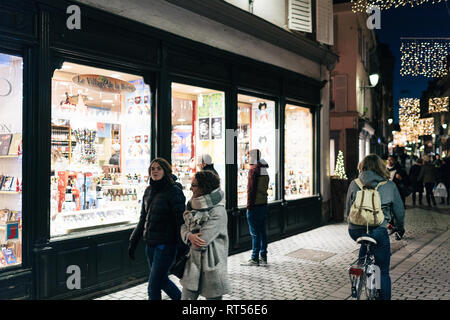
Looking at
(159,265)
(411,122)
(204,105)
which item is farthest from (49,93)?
(411,122)

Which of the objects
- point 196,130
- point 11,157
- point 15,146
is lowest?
point 11,157

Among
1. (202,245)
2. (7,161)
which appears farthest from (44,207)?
(202,245)

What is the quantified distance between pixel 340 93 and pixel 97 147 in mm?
15068

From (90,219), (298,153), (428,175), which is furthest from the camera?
(428,175)

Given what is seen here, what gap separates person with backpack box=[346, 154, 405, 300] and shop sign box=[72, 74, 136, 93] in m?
3.92

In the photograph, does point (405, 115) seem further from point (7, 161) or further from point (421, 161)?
point (7, 161)

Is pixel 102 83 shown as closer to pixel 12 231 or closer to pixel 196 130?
pixel 12 231

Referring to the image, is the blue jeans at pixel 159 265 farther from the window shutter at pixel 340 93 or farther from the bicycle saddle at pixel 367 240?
the window shutter at pixel 340 93

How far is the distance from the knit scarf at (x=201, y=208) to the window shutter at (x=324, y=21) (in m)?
8.60

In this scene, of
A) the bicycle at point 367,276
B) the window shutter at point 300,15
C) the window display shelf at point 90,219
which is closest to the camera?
the bicycle at point 367,276

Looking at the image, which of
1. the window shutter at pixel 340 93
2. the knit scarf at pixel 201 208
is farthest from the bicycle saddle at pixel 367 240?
the window shutter at pixel 340 93

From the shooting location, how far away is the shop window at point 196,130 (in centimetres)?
810

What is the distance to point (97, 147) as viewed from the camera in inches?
263

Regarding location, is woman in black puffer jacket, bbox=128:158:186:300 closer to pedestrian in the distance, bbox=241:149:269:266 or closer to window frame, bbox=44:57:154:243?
window frame, bbox=44:57:154:243
